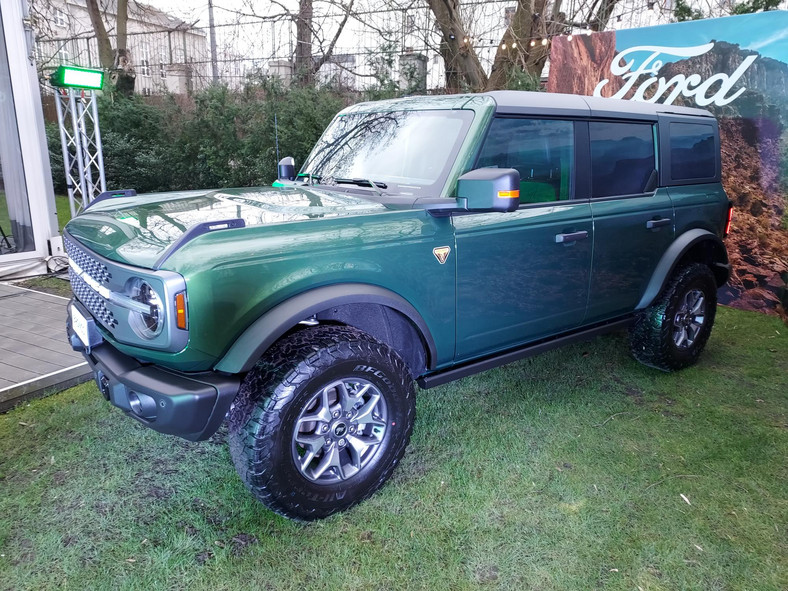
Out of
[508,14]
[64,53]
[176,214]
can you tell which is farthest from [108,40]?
[176,214]

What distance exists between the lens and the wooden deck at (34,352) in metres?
3.74

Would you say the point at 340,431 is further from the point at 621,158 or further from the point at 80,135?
the point at 80,135

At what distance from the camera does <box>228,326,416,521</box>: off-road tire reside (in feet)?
7.79

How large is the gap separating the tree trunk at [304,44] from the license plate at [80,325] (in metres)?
9.97

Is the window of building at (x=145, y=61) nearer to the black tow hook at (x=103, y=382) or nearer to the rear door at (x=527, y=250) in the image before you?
the rear door at (x=527, y=250)

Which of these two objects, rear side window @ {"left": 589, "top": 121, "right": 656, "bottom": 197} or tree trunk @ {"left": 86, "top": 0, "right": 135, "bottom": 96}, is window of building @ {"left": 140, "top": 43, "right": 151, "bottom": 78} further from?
rear side window @ {"left": 589, "top": 121, "right": 656, "bottom": 197}

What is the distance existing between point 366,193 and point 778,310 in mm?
4929

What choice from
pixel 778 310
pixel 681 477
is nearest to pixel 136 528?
pixel 681 477

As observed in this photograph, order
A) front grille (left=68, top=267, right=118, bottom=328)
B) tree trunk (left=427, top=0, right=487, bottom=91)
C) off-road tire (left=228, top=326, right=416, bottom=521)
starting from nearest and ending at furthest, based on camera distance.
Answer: off-road tire (left=228, top=326, right=416, bottom=521) → front grille (left=68, top=267, right=118, bottom=328) → tree trunk (left=427, top=0, right=487, bottom=91)

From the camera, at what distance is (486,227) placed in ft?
9.89

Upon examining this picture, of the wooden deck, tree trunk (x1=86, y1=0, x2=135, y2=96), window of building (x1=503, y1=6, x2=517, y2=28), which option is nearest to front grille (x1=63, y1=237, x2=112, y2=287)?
the wooden deck

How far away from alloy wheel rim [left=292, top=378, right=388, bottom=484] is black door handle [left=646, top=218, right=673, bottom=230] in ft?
7.43

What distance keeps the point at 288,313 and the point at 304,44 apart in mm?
11238

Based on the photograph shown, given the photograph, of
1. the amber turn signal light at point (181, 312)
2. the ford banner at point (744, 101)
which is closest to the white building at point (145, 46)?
the ford banner at point (744, 101)
